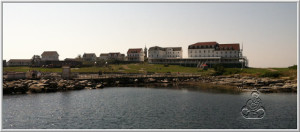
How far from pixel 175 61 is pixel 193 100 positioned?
287ft

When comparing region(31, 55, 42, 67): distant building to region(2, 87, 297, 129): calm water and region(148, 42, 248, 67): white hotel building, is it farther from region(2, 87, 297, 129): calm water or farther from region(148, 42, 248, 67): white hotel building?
region(2, 87, 297, 129): calm water

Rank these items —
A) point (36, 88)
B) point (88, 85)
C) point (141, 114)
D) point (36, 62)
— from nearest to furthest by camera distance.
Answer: point (141, 114)
point (36, 88)
point (88, 85)
point (36, 62)

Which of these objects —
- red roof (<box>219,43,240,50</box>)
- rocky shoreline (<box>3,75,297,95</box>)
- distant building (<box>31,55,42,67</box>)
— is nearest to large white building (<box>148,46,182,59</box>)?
red roof (<box>219,43,240,50</box>)

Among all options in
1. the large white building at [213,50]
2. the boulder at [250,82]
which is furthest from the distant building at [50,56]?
the boulder at [250,82]

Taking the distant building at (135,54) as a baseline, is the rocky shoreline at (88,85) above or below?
below

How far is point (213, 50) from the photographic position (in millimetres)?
128500

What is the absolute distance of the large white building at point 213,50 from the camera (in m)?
123

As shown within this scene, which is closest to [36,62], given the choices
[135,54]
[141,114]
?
[135,54]

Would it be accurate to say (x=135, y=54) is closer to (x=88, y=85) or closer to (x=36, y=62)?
(x=36, y=62)

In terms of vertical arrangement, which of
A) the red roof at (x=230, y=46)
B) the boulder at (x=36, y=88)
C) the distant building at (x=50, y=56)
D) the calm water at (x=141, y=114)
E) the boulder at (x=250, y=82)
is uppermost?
the red roof at (x=230, y=46)

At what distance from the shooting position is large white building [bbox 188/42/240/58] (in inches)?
4825

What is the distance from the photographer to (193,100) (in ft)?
152

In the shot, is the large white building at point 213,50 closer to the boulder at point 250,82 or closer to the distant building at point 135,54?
the distant building at point 135,54

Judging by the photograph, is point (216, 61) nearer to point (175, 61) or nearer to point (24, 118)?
point (175, 61)
